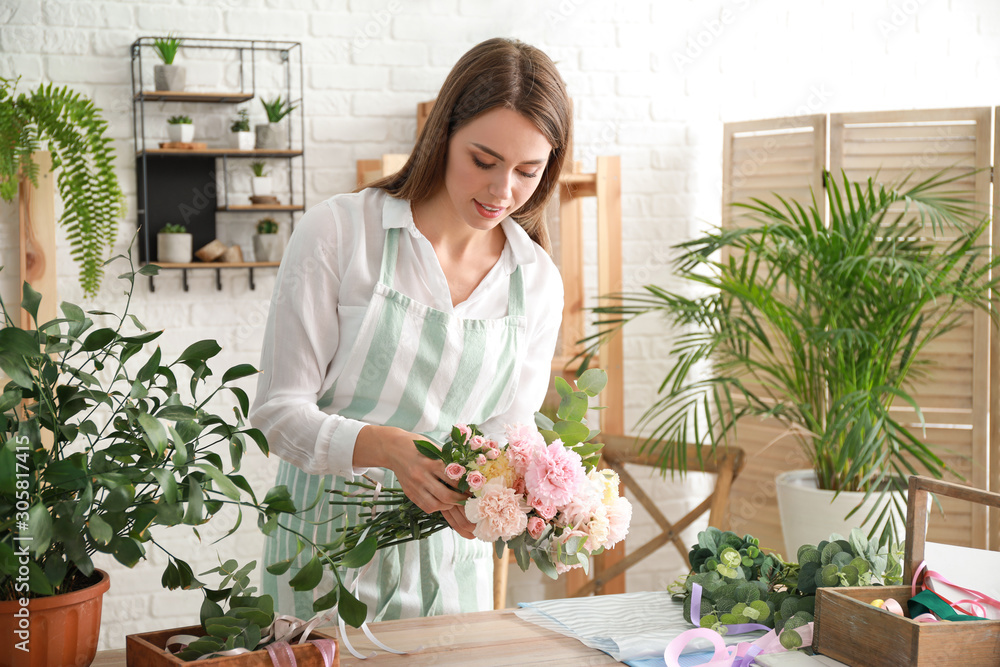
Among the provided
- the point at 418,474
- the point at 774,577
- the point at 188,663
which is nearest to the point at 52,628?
the point at 188,663

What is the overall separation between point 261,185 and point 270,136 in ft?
0.51

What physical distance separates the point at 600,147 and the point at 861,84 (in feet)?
3.47

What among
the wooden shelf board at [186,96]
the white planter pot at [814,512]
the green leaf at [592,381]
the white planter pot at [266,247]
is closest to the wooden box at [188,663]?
the green leaf at [592,381]

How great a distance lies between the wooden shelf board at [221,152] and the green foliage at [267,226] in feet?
0.69

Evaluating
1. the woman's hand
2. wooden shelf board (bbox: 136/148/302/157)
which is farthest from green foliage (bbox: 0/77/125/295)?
the woman's hand

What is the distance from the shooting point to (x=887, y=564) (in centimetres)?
124

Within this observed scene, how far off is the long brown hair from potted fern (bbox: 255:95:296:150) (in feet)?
4.95

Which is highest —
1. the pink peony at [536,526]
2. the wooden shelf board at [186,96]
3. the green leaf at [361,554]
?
the wooden shelf board at [186,96]

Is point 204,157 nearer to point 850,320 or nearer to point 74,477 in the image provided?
point 850,320

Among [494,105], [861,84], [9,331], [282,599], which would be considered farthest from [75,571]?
[861,84]

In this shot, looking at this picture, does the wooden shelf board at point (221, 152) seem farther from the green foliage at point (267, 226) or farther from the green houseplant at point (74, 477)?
the green houseplant at point (74, 477)

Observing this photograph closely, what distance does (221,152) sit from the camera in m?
2.83

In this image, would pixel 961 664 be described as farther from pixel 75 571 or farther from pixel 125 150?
pixel 125 150

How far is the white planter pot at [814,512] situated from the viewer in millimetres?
2619
